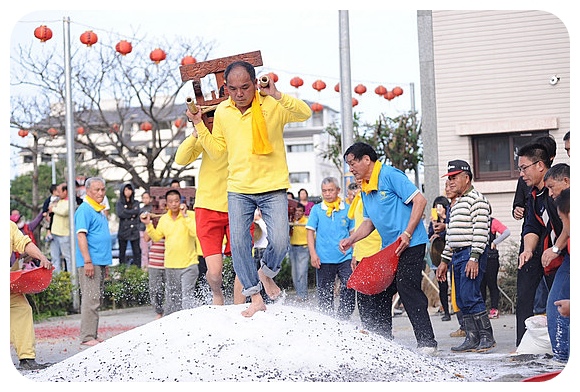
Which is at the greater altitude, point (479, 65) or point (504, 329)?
point (479, 65)

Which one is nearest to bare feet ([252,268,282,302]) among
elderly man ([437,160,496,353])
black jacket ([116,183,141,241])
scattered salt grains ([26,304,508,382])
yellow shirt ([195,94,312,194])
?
scattered salt grains ([26,304,508,382])

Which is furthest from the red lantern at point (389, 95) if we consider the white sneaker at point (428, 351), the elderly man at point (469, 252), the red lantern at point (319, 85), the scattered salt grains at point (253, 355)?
the scattered salt grains at point (253, 355)

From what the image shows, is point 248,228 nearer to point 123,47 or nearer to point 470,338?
point 470,338

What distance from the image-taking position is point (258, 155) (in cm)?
707

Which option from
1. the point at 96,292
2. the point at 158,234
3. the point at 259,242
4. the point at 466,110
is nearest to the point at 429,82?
the point at 466,110

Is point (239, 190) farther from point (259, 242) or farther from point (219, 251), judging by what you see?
point (259, 242)

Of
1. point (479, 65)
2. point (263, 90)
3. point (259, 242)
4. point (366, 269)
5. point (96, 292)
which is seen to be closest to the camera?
point (263, 90)

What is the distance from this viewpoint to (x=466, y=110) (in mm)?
14266

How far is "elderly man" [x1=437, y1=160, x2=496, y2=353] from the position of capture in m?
8.31

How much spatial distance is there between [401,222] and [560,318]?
152cm

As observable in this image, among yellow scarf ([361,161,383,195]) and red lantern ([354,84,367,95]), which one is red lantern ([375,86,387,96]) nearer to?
red lantern ([354,84,367,95])

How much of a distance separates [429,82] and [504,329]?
5.25 metres

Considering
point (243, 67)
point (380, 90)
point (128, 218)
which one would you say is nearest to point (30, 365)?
point (243, 67)

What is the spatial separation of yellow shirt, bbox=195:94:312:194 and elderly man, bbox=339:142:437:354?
102 centimetres
